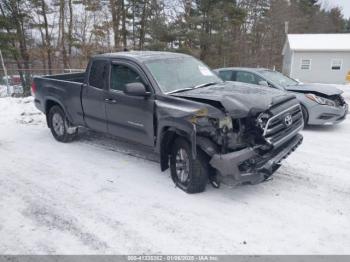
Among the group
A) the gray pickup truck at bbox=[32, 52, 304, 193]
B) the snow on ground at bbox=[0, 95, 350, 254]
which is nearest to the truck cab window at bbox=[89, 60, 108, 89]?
the gray pickup truck at bbox=[32, 52, 304, 193]

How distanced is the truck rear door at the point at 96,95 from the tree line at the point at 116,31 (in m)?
19.3

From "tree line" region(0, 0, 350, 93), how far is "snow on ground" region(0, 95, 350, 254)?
20254 mm

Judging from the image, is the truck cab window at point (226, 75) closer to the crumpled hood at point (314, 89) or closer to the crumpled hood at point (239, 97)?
the crumpled hood at point (314, 89)

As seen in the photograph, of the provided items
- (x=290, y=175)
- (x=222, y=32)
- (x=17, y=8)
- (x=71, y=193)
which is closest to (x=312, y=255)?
(x=290, y=175)

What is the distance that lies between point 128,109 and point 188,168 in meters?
1.54

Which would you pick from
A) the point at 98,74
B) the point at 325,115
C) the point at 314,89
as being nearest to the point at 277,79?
the point at 314,89

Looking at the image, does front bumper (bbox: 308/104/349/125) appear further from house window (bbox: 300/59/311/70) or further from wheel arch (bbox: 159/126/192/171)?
house window (bbox: 300/59/311/70)

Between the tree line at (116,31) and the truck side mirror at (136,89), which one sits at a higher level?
the tree line at (116,31)

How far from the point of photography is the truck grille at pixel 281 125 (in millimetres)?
4281

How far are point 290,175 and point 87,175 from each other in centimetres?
332

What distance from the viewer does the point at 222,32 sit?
27.7 meters

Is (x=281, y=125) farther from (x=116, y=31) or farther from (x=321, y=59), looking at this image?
(x=116, y=31)

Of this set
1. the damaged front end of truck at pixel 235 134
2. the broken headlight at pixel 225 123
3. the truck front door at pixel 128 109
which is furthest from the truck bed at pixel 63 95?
the broken headlight at pixel 225 123

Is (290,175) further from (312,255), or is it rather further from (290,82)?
(290,82)
